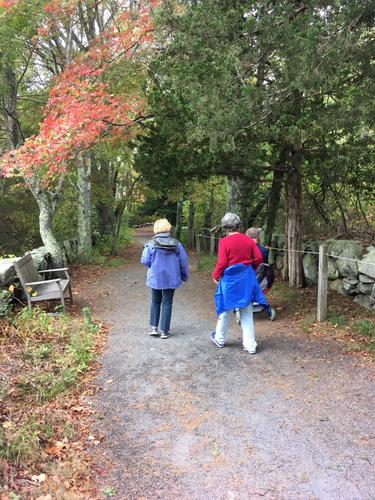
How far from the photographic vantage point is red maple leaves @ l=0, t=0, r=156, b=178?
7.33m

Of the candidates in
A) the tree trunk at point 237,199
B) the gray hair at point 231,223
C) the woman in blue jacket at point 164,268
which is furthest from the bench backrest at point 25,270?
the tree trunk at point 237,199

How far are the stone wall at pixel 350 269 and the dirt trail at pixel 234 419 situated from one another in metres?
1.75

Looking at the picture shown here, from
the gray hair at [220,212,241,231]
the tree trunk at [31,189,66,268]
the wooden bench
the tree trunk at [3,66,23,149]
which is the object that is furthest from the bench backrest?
the tree trunk at [3,66,23,149]

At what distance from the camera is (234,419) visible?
147 inches

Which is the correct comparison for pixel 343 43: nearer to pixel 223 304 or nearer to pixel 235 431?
pixel 223 304

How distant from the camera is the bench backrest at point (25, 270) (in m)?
6.70

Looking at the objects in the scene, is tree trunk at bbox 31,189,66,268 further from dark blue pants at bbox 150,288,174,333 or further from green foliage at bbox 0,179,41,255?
dark blue pants at bbox 150,288,174,333

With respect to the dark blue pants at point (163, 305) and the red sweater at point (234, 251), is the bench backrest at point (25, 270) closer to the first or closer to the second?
the dark blue pants at point (163, 305)

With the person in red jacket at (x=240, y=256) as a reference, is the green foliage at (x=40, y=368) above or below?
below

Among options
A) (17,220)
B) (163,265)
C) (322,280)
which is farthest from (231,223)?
(17,220)

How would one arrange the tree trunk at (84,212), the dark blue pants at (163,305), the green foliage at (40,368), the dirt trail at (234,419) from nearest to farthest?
1. the dirt trail at (234,419)
2. the green foliage at (40,368)
3. the dark blue pants at (163,305)
4. the tree trunk at (84,212)

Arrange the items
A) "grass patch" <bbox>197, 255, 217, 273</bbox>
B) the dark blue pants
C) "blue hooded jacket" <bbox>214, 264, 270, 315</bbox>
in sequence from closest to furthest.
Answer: "blue hooded jacket" <bbox>214, 264, 270, 315</bbox>, the dark blue pants, "grass patch" <bbox>197, 255, 217, 273</bbox>

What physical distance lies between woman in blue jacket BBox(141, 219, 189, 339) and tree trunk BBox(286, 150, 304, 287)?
3140 mm

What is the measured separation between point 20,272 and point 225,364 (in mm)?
3659
